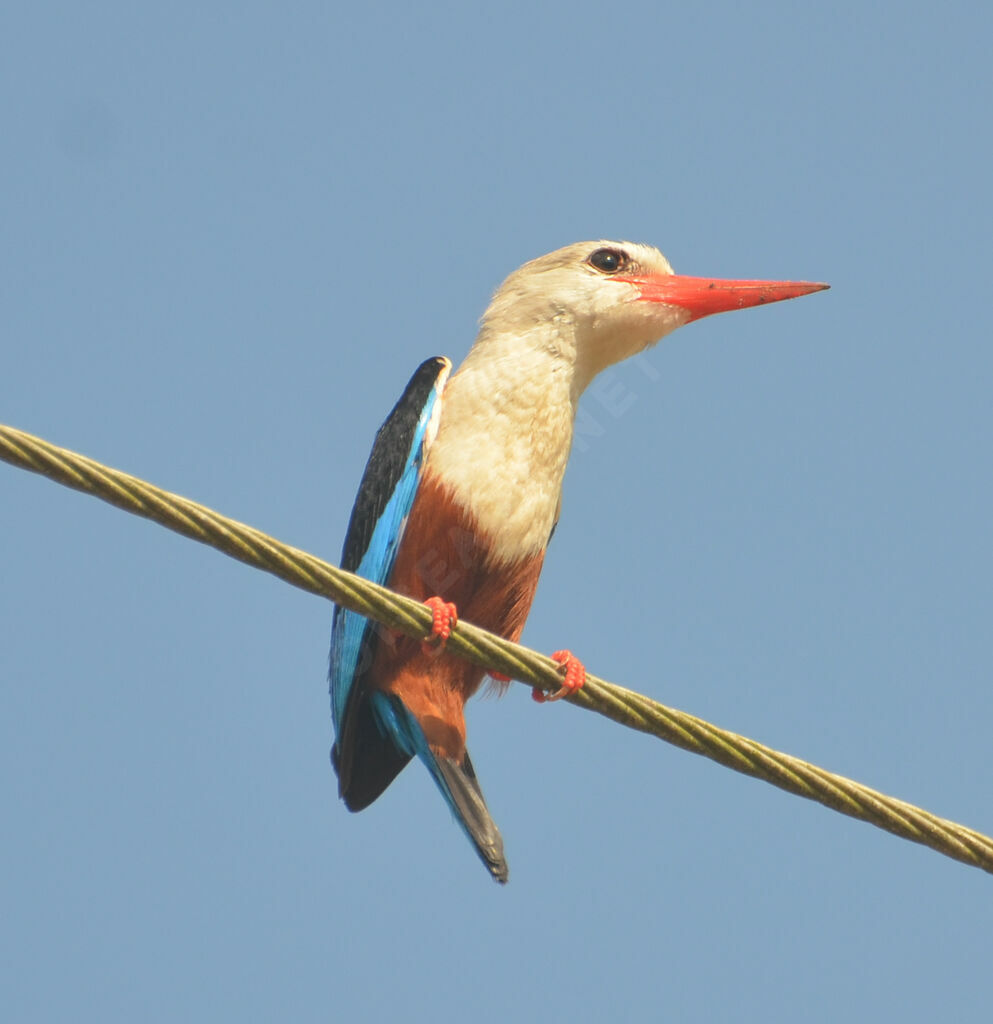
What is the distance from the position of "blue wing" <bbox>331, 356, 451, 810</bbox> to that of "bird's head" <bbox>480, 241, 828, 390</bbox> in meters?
0.40

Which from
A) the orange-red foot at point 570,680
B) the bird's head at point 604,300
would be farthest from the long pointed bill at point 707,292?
the orange-red foot at point 570,680

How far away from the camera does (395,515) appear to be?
4.84 metres

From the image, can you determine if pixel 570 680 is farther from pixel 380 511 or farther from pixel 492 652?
pixel 380 511

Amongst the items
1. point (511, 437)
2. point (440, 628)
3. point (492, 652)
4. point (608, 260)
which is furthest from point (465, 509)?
point (608, 260)

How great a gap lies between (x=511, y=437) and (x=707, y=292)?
3.87 feet

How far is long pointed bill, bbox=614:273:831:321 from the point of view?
5477mm

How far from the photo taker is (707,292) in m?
5.54

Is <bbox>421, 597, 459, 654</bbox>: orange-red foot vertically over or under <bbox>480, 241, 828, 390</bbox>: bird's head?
under

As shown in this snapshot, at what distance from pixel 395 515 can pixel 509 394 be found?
60 centimetres

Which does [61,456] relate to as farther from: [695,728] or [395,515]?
[395,515]

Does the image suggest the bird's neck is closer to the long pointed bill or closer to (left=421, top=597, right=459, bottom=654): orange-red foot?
the long pointed bill

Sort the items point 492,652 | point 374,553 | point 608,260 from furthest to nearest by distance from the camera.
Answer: point 608,260 → point 374,553 → point 492,652

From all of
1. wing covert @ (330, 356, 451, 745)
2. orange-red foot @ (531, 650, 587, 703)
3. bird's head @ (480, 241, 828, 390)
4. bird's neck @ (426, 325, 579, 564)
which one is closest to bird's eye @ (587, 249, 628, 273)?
bird's head @ (480, 241, 828, 390)

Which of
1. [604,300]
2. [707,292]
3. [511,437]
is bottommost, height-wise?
[511,437]
